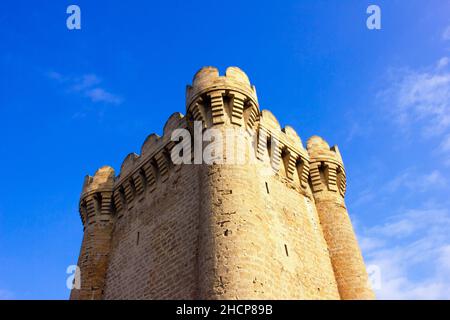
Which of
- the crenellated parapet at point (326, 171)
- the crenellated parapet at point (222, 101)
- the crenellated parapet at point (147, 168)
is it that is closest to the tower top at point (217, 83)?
the crenellated parapet at point (222, 101)

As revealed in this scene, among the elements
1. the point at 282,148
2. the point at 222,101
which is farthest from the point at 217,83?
the point at 282,148

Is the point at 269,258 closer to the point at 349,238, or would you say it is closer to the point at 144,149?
the point at 349,238

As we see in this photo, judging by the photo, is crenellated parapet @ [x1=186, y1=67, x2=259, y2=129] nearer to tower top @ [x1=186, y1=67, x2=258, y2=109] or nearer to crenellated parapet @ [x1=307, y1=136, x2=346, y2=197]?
tower top @ [x1=186, y1=67, x2=258, y2=109]

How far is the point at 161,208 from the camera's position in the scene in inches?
453

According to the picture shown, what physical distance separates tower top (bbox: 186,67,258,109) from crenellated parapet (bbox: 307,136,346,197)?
3.58 metres

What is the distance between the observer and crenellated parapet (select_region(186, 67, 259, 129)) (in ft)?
34.7

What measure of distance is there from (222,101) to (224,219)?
360cm

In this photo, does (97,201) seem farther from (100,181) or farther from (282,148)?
(282,148)

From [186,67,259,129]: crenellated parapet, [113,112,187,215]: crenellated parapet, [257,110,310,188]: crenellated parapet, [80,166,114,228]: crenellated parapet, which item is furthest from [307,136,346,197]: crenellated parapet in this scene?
[80,166,114,228]: crenellated parapet

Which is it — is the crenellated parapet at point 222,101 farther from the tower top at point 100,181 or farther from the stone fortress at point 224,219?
the tower top at point 100,181

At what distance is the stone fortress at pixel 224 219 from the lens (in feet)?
26.9

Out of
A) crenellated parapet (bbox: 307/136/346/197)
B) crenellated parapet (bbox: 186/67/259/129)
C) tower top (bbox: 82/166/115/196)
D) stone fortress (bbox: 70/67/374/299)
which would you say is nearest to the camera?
stone fortress (bbox: 70/67/374/299)

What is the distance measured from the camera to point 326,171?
13656 mm
